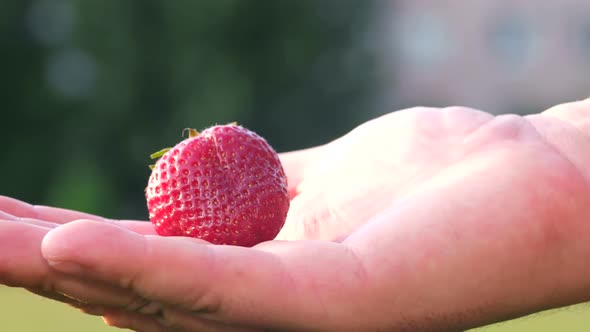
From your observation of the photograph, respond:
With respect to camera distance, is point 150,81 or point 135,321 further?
point 150,81

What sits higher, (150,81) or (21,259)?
(21,259)

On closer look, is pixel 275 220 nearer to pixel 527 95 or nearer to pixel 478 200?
pixel 478 200

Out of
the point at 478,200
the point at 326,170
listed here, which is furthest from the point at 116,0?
the point at 478,200

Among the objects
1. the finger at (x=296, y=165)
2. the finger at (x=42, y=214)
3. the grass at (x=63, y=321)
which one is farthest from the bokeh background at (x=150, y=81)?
the finger at (x=42, y=214)

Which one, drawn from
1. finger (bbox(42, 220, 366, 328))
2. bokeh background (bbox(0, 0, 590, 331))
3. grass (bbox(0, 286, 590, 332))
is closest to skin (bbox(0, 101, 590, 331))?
finger (bbox(42, 220, 366, 328))

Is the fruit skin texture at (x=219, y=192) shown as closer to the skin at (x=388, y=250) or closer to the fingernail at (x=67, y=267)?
the skin at (x=388, y=250)

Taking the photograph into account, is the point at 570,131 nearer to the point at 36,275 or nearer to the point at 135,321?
the point at 135,321

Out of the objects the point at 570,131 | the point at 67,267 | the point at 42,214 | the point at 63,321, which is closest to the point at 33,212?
the point at 42,214
